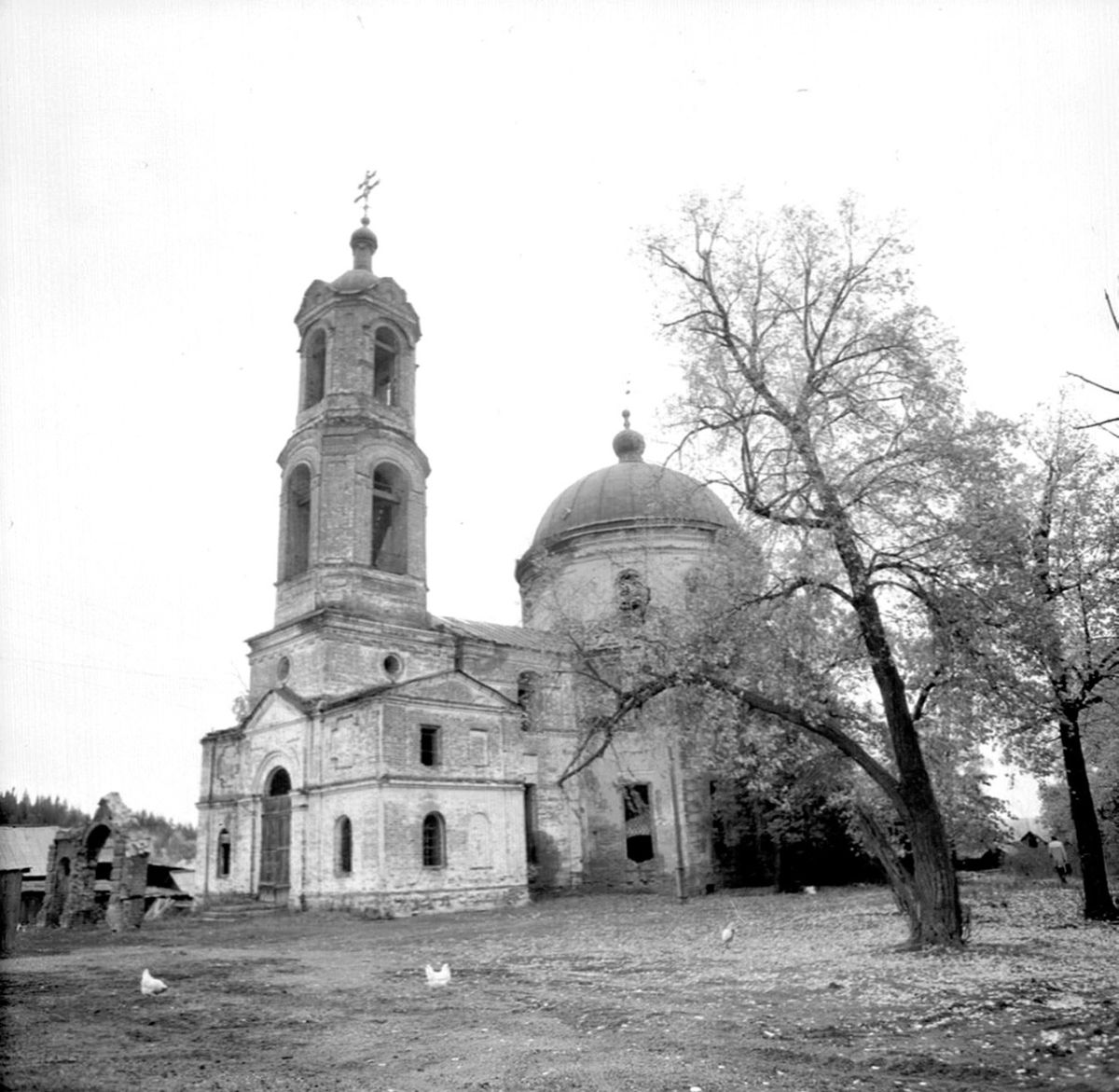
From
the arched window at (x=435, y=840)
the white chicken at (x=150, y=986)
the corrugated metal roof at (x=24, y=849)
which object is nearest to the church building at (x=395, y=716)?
the arched window at (x=435, y=840)

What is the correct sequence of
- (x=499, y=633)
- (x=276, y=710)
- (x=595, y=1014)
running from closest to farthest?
(x=595, y=1014)
(x=276, y=710)
(x=499, y=633)

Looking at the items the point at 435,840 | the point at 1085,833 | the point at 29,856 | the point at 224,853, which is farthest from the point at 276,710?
the point at 29,856

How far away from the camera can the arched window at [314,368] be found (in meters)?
29.7

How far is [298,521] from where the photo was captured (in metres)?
28.9

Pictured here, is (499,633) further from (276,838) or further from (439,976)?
(439,976)

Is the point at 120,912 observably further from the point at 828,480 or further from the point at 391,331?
the point at 828,480

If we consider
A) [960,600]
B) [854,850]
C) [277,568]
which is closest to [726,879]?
[854,850]

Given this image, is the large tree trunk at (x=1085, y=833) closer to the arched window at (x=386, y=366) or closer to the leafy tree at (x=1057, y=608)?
the leafy tree at (x=1057, y=608)

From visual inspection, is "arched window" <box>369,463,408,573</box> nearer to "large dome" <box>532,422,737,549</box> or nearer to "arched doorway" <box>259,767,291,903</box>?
"large dome" <box>532,422,737,549</box>

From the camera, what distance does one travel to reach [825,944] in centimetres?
1423

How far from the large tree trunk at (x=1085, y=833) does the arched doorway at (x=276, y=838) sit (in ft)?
61.4

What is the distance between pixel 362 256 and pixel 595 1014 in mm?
27195

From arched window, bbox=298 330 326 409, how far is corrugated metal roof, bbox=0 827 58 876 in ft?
78.5

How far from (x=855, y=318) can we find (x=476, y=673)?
18.5 metres
